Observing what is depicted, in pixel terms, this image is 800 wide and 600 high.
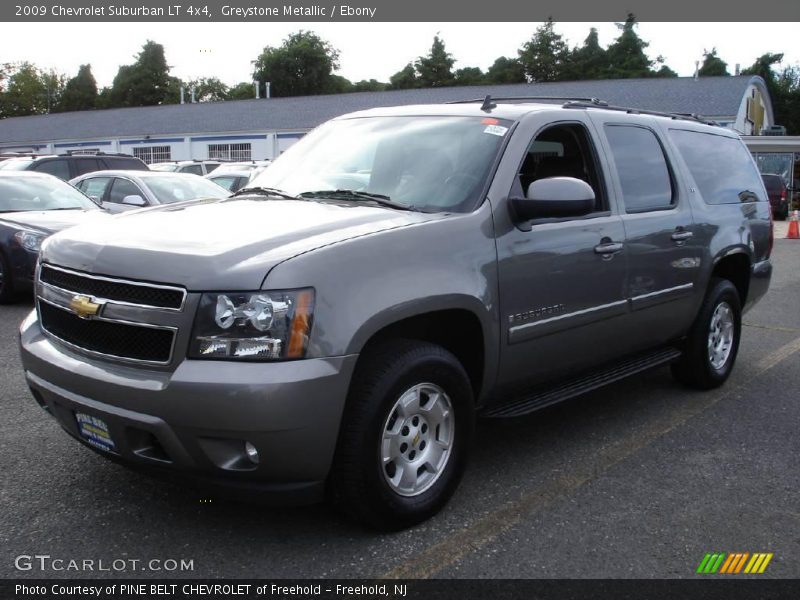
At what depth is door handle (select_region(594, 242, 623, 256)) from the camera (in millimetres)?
4238

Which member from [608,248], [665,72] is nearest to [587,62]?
[665,72]

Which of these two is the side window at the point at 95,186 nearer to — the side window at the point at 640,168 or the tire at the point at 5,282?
the tire at the point at 5,282

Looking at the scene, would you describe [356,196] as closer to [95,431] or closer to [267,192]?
[267,192]

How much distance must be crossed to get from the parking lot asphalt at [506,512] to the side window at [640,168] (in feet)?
4.58

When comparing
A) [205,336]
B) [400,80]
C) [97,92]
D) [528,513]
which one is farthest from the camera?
[97,92]

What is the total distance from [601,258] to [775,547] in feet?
5.49

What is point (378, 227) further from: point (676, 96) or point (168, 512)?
point (676, 96)

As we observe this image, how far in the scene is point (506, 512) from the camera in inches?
140

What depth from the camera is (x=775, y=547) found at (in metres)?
3.30

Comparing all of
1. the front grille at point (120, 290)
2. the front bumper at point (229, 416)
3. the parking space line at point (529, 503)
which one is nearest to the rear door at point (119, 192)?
the front grille at point (120, 290)

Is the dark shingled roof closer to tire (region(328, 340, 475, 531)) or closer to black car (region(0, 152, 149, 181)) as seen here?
black car (region(0, 152, 149, 181))

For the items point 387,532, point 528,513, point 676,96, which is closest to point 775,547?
point 528,513

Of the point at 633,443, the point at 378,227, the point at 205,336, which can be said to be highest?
the point at 378,227

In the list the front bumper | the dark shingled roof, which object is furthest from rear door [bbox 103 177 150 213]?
the dark shingled roof
